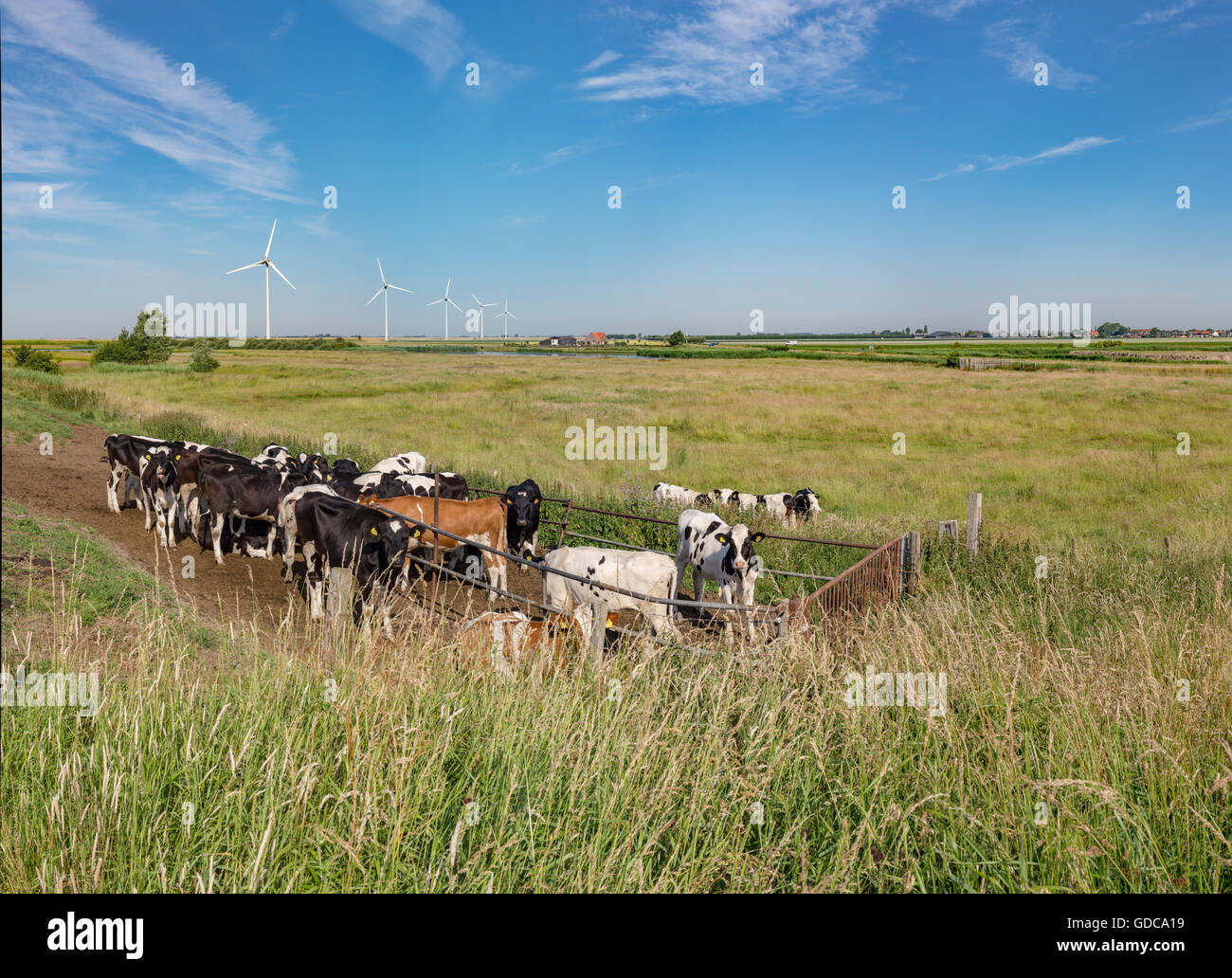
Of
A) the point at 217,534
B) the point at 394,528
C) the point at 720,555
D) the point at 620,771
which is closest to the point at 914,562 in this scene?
the point at 720,555

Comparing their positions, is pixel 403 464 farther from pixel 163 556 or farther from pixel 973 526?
pixel 973 526

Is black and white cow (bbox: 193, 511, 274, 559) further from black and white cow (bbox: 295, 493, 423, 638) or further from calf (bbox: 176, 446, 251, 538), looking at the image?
black and white cow (bbox: 295, 493, 423, 638)

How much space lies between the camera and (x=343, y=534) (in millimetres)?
11586

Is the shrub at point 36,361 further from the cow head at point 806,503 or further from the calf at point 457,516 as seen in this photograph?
the cow head at point 806,503

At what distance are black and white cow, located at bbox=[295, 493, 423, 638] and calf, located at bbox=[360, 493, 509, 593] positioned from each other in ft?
5.23

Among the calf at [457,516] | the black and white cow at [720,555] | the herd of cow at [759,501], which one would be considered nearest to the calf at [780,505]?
the herd of cow at [759,501]

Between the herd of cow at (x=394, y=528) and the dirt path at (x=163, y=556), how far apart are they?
0.36m

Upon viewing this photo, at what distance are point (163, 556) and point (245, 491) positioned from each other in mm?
1722

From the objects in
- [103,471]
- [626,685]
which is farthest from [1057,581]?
[103,471]

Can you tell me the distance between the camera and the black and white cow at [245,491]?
1373cm

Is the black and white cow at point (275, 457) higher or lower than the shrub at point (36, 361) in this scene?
lower

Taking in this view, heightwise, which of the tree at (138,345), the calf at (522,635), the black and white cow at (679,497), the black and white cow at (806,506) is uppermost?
the tree at (138,345)
